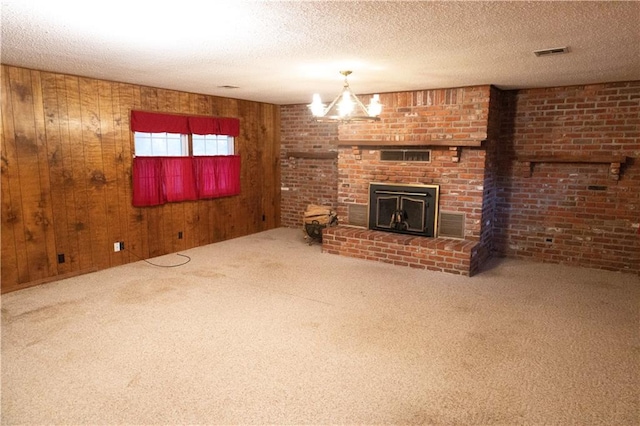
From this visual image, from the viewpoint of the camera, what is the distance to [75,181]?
4.42 m

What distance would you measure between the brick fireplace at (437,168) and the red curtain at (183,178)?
1.80 meters

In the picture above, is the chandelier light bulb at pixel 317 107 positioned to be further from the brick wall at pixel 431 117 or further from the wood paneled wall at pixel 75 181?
the wood paneled wall at pixel 75 181

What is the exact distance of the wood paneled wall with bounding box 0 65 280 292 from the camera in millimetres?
3955

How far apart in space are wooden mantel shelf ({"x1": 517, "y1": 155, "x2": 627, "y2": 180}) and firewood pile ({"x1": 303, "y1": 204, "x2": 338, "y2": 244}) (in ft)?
8.67

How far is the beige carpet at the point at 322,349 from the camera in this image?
7.41ft

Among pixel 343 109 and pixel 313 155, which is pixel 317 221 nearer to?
pixel 313 155

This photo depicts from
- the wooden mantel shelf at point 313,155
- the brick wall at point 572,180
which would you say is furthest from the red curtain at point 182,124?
the brick wall at point 572,180

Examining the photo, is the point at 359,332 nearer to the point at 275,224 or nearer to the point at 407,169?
the point at 407,169

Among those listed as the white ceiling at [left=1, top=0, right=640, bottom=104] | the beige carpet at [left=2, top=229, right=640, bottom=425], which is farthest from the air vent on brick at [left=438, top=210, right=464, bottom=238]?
the white ceiling at [left=1, top=0, right=640, bottom=104]

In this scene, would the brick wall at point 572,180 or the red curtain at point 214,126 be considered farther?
the red curtain at point 214,126

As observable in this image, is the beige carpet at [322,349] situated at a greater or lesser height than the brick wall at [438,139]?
lesser

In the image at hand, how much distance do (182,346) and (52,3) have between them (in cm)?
225

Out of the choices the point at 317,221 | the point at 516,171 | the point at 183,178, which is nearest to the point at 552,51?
the point at 516,171

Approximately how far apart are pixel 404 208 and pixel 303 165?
7.80 ft
